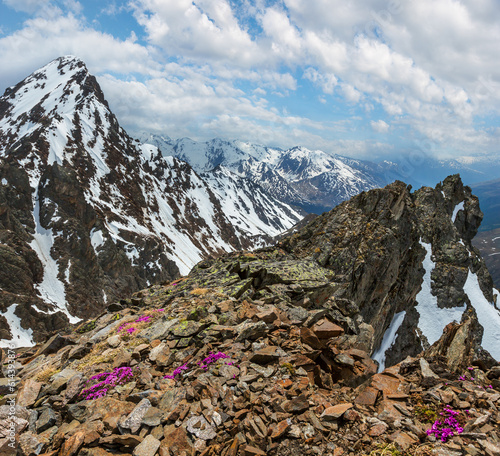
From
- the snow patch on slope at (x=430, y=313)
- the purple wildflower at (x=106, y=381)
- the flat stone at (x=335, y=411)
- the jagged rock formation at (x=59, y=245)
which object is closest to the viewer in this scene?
the flat stone at (x=335, y=411)

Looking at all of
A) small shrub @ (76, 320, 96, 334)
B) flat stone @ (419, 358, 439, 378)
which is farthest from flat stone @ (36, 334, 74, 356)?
flat stone @ (419, 358, 439, 378)

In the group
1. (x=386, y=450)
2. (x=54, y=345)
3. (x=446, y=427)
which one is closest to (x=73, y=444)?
(x=386, y=450)

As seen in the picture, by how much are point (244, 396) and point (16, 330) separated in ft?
328

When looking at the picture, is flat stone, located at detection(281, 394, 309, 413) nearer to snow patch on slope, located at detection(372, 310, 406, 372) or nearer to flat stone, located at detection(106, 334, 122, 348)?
flat stone, located at detection(106, 334, 122, 348)

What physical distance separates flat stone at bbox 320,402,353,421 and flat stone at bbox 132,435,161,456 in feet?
14.3

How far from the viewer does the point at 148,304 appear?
759 inches

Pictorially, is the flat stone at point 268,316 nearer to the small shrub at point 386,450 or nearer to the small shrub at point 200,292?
the small shrub at point 200,292

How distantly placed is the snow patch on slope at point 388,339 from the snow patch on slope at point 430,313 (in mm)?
5632

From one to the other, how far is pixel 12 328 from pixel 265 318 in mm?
97613

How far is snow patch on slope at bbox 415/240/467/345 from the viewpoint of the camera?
47.2 metres

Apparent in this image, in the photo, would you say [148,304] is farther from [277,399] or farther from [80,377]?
[277,399]

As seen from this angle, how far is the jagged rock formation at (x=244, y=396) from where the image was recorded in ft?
22.8

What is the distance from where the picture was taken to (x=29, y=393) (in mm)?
10164

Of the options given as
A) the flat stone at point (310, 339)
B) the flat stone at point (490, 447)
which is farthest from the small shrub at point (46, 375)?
the flat stone at point (490, 447)
